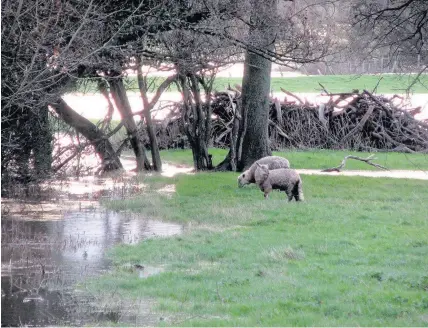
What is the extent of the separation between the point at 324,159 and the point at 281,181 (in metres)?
10.2

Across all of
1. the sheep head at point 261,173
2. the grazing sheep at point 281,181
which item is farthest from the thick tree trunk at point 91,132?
the grazing sheep at point 281,181

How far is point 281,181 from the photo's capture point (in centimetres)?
1872

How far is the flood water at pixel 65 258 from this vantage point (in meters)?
9.57

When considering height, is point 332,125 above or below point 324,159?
above

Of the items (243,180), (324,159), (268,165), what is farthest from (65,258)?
(324,159)

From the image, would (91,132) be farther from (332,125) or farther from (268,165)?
(332,125)

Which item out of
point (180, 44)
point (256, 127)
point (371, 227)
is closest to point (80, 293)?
point (371, 227)

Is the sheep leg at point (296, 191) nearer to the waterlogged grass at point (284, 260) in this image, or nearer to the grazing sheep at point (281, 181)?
the grazing sheep at point (281, 181)

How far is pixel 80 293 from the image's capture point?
1055 centimetres

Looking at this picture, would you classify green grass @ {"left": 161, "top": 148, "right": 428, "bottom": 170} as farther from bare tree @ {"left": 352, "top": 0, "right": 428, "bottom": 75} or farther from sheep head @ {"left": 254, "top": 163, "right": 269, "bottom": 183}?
sheep head @ {"left": 254, "top": 163, "right": 269, "bottom": 183}

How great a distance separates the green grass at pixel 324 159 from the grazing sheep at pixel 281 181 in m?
7.66

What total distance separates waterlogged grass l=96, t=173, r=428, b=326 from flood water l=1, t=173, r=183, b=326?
35 centimetres

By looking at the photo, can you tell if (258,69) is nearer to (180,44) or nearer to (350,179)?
(350,179)

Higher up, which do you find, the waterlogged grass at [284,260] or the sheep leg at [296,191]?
the sheep leg at [296,191]
